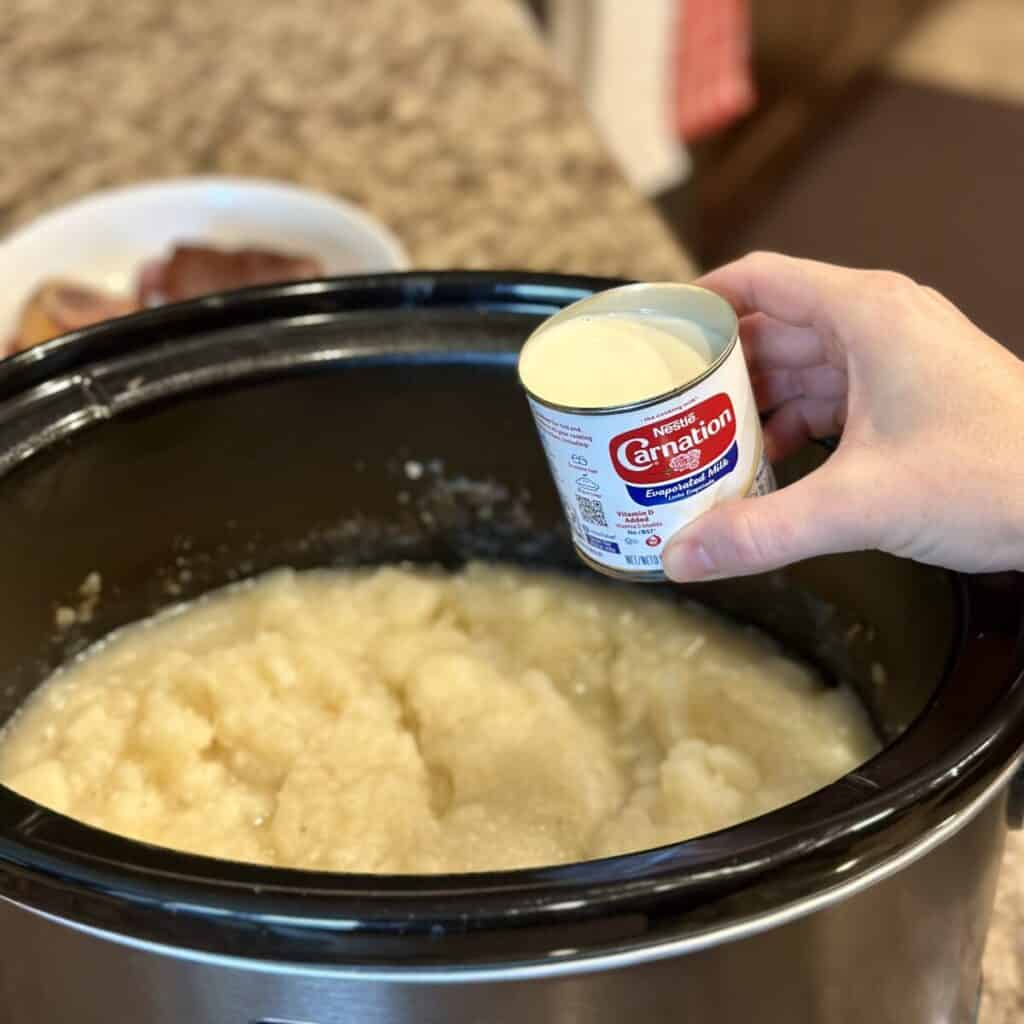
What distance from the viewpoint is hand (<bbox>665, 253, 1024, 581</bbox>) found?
0.65 metres

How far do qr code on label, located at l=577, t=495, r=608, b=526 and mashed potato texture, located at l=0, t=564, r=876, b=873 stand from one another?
0.21 meters

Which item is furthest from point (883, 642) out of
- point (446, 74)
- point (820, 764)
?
point (446, 74)

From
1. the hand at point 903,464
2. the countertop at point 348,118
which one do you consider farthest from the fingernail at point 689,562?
the countertop at point 348,118

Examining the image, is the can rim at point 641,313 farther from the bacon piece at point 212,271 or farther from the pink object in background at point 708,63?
the pink object in background at point 708,63

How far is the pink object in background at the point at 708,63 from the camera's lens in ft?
8.21

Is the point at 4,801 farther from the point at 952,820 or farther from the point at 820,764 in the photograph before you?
the point at 820,764

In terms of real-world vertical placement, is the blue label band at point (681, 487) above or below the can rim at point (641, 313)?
below

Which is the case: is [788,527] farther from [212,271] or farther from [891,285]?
[212,271]

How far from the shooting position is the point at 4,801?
0.59m

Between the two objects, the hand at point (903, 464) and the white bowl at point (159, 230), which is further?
the white bowl at point (159, 230)

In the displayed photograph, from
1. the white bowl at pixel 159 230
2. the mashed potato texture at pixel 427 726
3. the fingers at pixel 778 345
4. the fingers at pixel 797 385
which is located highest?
the fingers at pixel 778 345

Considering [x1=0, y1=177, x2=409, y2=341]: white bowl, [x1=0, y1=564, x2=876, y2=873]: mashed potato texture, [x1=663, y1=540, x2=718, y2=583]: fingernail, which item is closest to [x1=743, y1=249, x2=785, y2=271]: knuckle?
[x1=663, y1=540, x2=718, y2=583]: fingernail

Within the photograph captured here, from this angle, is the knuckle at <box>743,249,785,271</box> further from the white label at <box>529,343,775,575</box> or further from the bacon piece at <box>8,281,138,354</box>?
the bacon piece at <box>8,281,138,354</box>

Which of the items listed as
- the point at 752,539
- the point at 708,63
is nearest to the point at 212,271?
the point at 752,539
